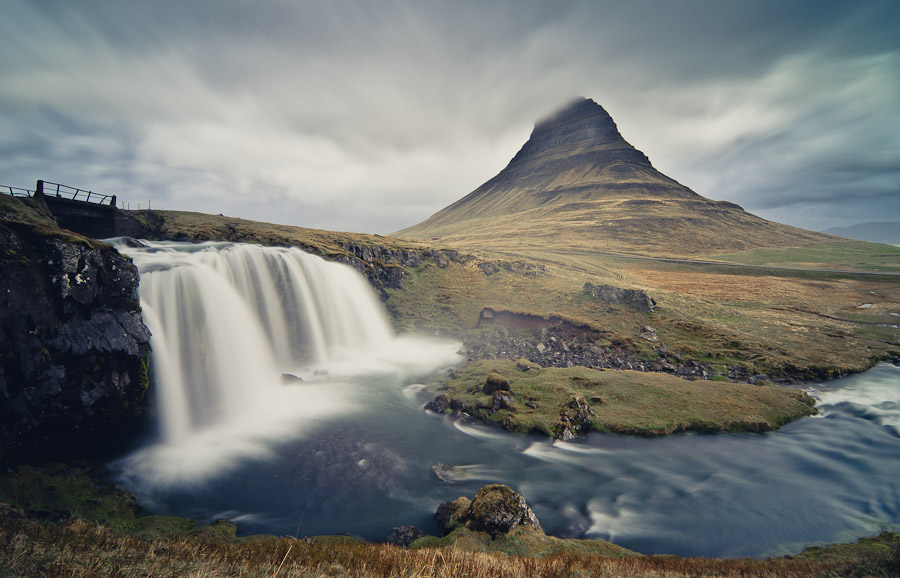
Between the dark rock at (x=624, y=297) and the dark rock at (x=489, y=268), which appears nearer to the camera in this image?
the dark rock at (x=624, y=297)

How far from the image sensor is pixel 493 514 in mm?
11922

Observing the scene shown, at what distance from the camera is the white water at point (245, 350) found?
19766 mm

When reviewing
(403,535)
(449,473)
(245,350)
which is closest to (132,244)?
(245,350)

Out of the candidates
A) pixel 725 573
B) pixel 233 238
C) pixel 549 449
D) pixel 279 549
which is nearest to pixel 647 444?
pixel 549 449

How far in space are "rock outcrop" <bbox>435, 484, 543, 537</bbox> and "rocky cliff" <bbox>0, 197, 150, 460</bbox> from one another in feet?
62.2

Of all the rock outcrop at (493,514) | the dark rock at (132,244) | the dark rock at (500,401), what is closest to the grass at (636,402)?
the dark rock at (500,401)

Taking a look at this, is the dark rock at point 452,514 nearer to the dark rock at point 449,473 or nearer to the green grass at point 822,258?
the dark rock at point 449,473

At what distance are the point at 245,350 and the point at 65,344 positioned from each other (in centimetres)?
1158

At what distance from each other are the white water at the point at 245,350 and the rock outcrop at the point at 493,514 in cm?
1183

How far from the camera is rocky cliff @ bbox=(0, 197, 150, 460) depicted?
15.2 metres

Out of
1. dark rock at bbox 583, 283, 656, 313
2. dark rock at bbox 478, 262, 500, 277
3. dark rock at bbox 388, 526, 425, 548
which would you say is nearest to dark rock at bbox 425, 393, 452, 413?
dark rock at bbox 388, 526, 425, 548

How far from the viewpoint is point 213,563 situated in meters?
6.33

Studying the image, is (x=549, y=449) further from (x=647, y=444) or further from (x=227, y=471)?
(x=227, y=471)

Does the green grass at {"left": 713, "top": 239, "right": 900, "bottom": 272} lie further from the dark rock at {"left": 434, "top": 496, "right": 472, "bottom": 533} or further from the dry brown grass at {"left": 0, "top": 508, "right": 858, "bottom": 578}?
the dark rock at {"left": 434, "top": 496, "right": 472, "bottom": 533}
